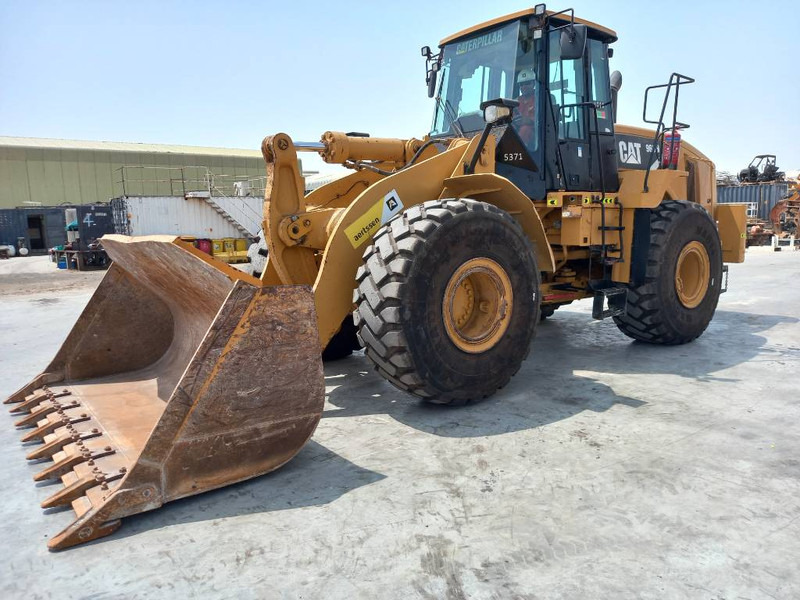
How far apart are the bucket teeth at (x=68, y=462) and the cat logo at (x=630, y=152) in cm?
569

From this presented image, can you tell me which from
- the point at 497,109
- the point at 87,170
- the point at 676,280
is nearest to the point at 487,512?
the point at 497,109

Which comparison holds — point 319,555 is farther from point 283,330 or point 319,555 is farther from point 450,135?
point 450,135

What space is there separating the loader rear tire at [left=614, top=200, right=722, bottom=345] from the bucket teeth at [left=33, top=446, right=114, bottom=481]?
4.78 metres

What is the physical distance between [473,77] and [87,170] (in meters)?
43.5

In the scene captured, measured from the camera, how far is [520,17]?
17.0 feet

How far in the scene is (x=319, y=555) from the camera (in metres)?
2.36

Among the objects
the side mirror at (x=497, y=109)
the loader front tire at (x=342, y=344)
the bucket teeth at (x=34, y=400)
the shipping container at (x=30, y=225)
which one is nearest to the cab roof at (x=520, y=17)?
the side mirror at (x=497, y=109)

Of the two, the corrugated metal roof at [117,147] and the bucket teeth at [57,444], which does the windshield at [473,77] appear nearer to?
the bucket teeth at [57,444]

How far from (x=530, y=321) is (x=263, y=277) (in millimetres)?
2086

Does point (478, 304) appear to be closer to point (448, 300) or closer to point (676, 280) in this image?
point (448, 300)

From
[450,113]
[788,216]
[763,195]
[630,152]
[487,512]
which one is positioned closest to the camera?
[487,512]

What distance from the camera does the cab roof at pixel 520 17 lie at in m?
5.17

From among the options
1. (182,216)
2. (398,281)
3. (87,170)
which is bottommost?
(398,281)

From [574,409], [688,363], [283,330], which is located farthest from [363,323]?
[688,363]
